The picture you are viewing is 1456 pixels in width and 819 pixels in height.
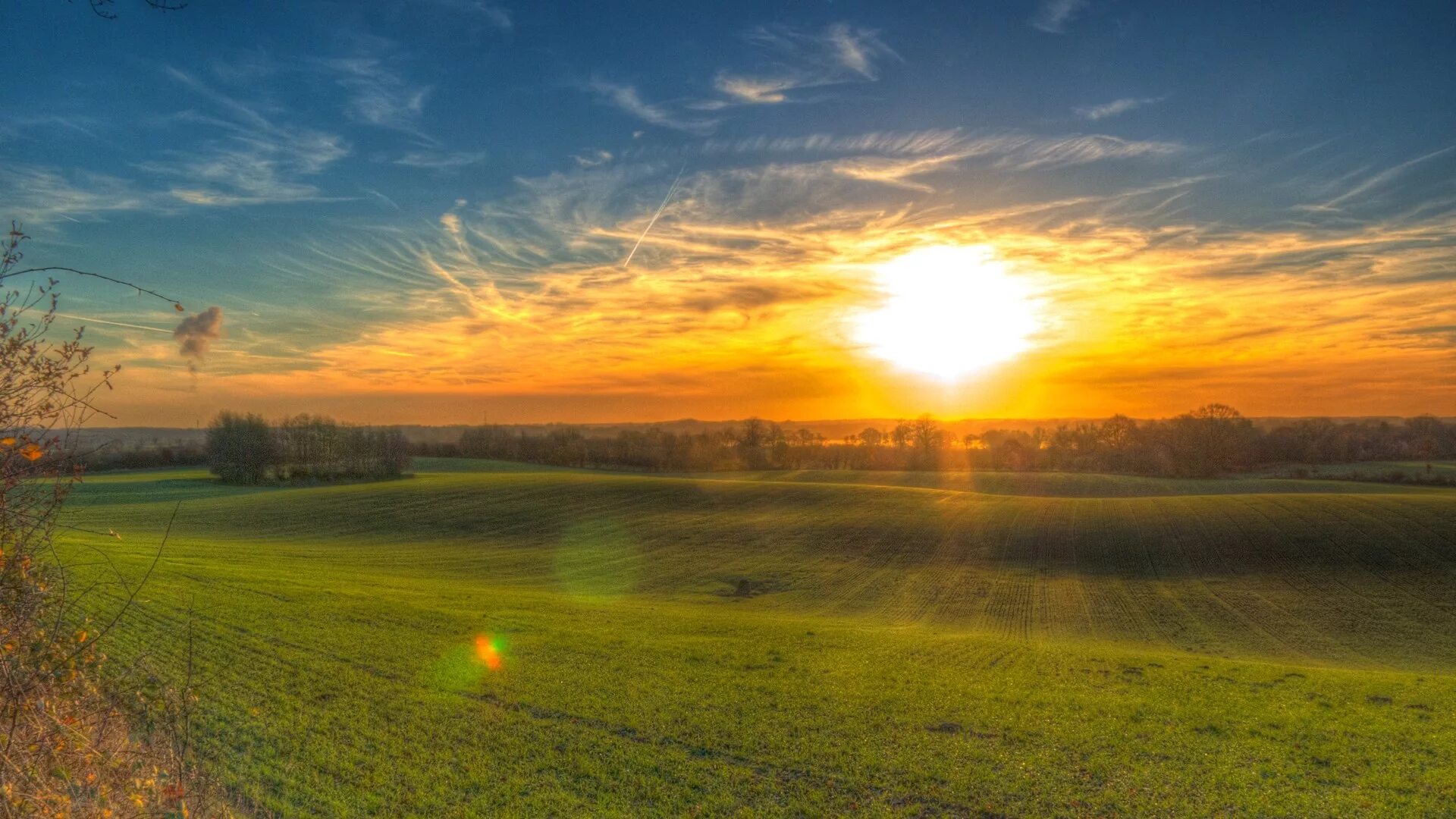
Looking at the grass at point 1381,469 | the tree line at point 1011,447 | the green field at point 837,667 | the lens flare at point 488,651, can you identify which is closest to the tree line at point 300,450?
the tree line at point 1011,447

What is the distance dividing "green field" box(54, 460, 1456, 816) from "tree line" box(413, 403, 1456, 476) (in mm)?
50103

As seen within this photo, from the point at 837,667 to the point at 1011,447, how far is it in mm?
105081

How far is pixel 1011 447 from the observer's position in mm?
114188

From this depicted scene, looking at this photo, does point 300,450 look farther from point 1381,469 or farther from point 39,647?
point 1381,469

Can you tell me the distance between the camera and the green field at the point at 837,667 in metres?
10.8

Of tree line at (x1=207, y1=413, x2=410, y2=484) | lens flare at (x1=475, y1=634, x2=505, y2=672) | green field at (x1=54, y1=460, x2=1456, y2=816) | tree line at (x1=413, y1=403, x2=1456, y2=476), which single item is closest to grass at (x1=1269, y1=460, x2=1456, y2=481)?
tree line at (x1=413, y1=403, x2=1456, y2=476)

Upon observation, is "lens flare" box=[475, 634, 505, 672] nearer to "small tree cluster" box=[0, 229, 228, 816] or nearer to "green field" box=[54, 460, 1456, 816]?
"green field" box=[54, 460, 1456, 816]

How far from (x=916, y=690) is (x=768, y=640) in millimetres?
5502

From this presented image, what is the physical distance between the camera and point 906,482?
274 ft

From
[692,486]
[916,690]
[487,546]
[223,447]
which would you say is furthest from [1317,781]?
[223,447]

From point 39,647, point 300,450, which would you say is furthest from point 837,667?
point 300,450

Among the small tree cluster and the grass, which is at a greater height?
the small tree cluster

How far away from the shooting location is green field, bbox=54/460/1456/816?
35.3ft

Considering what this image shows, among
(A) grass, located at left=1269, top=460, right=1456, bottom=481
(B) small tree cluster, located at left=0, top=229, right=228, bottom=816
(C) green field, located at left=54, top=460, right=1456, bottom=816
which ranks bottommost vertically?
(C) green field, located at left=54, top=460, right=1456, bottom=816
